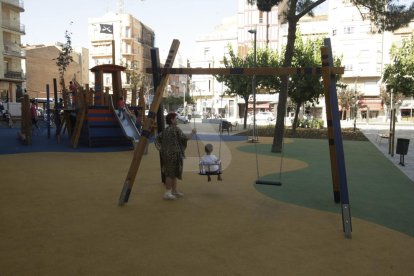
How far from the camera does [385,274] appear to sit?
13.4ft

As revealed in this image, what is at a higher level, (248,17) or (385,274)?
(248,17)

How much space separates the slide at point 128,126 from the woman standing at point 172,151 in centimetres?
768

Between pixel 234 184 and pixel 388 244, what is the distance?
4.17m

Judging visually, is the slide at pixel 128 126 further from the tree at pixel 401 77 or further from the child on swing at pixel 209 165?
the tree at pixel 401 77

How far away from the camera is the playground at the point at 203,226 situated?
428cm

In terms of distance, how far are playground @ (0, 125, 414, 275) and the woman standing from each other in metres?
0.39

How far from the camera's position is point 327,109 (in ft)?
22.7

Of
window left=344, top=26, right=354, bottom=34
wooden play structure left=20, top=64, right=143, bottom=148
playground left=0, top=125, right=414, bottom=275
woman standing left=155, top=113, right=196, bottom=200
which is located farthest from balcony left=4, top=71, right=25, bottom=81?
woman standing left=155, top=113, right=196, bottom=200

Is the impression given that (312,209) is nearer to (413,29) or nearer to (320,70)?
(320,70)

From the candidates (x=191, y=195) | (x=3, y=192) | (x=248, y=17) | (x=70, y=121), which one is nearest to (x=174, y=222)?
(x=191, y=195)

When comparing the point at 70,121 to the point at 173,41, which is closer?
the point at 173,41

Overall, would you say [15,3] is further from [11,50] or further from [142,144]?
[142,144]

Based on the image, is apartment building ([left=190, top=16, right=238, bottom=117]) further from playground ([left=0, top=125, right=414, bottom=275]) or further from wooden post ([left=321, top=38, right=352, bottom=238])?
wooden post ([left=321, top=38, right=352, bottom=238])

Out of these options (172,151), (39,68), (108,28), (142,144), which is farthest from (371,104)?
(142,144)
